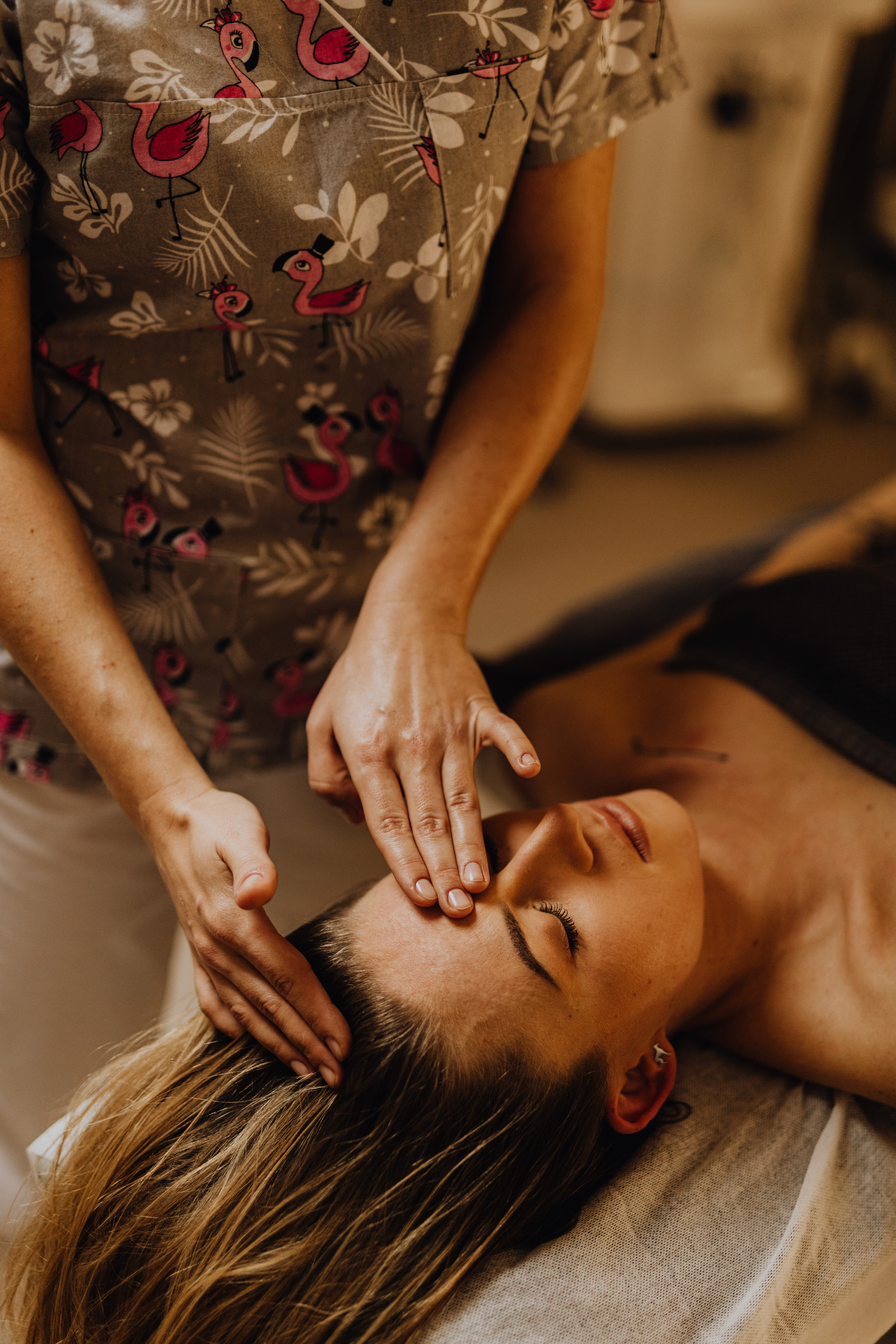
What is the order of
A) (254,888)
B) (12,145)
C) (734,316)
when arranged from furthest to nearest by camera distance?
(734,316) → (12,145) → (254,888)

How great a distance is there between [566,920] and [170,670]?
618 millimetres

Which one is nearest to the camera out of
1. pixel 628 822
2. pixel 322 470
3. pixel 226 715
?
pixel 628 822

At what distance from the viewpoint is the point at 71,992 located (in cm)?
121

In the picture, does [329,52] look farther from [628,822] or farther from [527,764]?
[628,822]

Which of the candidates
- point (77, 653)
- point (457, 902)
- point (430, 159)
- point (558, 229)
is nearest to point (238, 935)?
point (457, 902)

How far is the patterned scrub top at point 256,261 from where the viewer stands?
89 centimetres

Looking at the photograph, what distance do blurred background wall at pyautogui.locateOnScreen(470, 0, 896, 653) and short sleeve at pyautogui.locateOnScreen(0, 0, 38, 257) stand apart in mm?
1616

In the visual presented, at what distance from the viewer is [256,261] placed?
971 mm

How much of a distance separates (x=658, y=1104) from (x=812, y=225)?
10.3 ft

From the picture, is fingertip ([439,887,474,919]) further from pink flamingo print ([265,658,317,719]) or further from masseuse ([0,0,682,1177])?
pink flamingo print ([265,658,317,719])

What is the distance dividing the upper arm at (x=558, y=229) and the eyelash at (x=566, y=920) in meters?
0.73

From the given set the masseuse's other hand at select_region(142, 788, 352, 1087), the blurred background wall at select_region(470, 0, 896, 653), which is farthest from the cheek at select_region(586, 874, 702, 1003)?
the blurred background wall at select_region(470, 0, 896, 653)

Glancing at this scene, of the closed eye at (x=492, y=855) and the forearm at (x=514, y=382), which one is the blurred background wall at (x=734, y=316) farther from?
the closed eye at (x=492, y=855)

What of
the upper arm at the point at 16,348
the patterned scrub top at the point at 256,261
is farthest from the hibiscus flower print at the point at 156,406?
the upper arm at the point at 16,348
